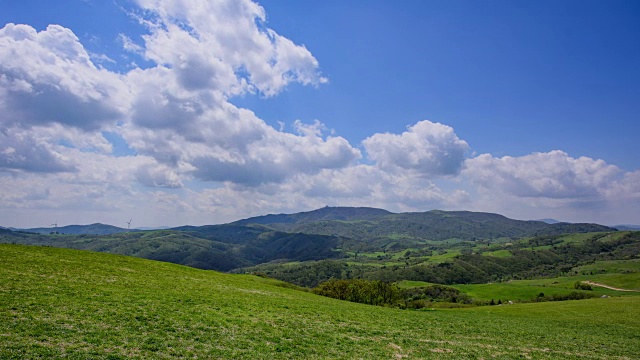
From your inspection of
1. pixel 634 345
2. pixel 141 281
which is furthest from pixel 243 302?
pixel 634 345

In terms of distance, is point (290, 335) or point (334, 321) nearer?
point (290, 335)

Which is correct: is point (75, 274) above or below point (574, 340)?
above

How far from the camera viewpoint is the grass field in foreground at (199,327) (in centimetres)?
1973

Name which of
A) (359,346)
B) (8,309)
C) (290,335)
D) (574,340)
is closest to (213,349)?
(290,335)

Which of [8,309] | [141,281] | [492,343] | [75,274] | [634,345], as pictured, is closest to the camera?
[8,309]

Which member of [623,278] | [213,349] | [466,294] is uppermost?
[213,349]

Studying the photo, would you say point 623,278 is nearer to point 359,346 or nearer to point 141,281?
point 359,346

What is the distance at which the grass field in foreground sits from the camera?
19.7 meters

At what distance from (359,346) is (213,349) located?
11110 millimetres

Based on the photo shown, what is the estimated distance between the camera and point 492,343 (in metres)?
31.1

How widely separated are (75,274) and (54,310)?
48.2ft

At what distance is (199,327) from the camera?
80.1ft

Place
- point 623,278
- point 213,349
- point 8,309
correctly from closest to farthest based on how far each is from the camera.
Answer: point 213,349 → point 8,309 → point 623,278

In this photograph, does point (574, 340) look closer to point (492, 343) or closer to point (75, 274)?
point (492, 343)
